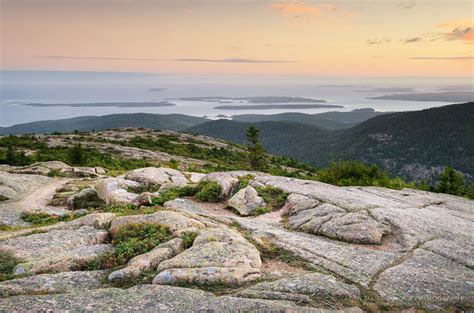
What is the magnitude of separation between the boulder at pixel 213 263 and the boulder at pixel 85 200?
1331 cm

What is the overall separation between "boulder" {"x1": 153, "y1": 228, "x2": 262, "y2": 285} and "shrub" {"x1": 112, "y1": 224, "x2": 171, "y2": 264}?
1558 mm

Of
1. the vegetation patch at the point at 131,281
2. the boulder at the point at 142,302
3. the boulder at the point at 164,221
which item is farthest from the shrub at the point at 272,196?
the boulder at the point at 142,302

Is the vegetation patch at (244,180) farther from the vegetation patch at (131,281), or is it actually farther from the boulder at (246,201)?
the vegetation patch at (131,281)

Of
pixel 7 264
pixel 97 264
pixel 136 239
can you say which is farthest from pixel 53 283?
pixel 136 239

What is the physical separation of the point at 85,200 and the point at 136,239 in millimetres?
12882

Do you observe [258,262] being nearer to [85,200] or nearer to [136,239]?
[136,239]

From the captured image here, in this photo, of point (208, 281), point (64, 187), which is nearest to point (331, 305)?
point (208, 281)

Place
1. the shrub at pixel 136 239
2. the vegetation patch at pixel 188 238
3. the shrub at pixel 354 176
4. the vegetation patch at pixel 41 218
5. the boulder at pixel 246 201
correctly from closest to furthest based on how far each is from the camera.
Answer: the shrub at pixel 136 239, the vegetation patch at pixel 188 238, the vegetation patch at pixel 41 218, the boulder at pixel 246 201, the shrub at pixel 354 176

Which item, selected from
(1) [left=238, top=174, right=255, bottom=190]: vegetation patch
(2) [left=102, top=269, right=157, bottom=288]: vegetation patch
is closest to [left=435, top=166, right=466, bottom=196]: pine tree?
(1) [left=238, top=174, right=255, bottom=190]: vegetation patch

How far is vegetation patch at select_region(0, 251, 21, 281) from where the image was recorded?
443 inches

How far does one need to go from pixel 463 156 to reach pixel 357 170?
17675 cm

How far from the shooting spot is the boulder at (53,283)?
10.0 m

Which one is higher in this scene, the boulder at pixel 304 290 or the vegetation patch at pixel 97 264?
the vegetation patch at pixel 97 264

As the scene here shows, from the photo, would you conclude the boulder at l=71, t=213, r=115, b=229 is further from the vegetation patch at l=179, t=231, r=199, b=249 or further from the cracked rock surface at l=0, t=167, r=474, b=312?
the vegetation patch at l=179, t=231, r=199, b=249
